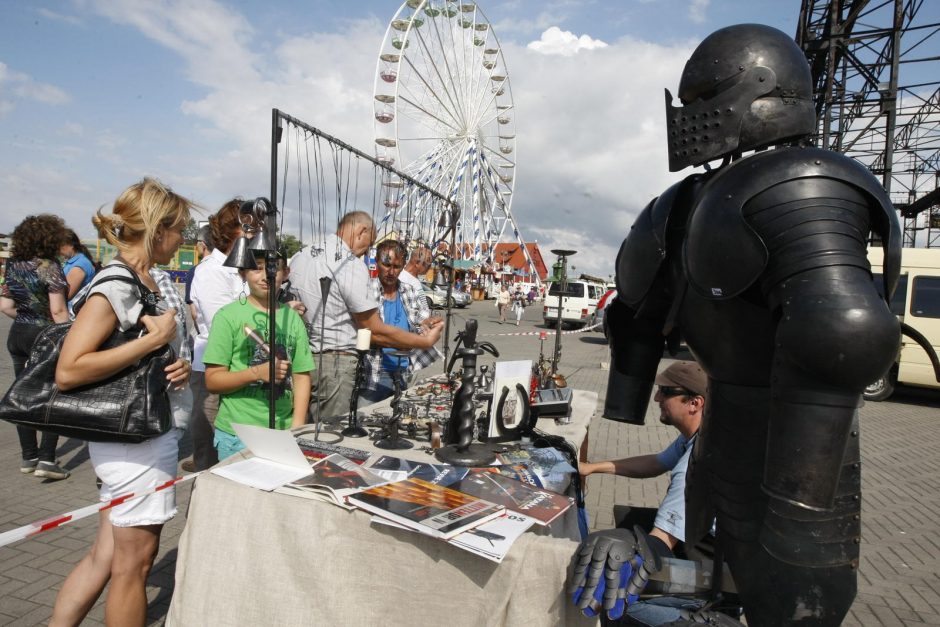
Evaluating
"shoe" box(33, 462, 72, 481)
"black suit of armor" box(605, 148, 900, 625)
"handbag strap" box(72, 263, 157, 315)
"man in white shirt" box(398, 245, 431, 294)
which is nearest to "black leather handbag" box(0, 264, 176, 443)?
"handbag strap" box(72, 263, 157, 315)

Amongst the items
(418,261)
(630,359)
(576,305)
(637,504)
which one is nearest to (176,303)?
(630,359)

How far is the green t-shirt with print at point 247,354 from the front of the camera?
8.48ft

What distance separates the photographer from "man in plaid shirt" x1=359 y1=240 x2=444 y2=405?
384 centimetres

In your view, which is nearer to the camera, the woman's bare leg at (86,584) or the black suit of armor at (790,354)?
the black suit of armor at (790,354)

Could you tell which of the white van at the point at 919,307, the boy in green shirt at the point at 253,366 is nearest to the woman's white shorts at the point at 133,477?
the boy in green shirt at the point at 253,366

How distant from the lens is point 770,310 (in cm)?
111

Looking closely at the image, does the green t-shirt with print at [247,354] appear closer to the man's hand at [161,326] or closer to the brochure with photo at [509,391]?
the man's hand at [161,326]

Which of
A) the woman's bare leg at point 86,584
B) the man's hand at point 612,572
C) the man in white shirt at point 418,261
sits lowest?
the woman's bare leg at point 86,584

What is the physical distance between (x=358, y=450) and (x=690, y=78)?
1.75 meters

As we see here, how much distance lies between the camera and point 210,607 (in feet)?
5.60

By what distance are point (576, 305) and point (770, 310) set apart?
1928 centimetres

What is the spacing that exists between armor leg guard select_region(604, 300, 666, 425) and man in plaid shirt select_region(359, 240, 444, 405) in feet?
7.86

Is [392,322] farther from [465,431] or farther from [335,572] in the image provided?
[335,572]

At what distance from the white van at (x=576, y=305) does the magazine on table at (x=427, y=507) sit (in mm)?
17609
